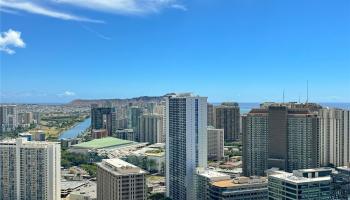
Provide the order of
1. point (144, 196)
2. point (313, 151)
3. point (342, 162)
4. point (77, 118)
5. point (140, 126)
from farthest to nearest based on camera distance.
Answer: point (77, 118) → point (140, 126) → point (342, 162) → point (313, 151) → point (144, 196)

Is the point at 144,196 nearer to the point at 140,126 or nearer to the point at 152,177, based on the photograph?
the point at 152,177

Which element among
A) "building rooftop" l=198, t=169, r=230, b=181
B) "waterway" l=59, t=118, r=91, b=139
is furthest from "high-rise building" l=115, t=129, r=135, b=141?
"building rooftop" l=198, t=169, r=230, b=181

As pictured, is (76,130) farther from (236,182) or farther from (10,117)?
(236,182)

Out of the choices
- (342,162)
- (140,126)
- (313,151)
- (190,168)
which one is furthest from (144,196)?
(140,126)

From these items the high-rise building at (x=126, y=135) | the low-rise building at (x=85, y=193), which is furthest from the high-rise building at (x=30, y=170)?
the high-rise building at (x=126, y=135)

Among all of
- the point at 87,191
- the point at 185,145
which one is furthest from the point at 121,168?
the point at 87,191

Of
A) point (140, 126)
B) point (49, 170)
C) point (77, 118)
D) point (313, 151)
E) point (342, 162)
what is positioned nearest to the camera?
point (49, 170)

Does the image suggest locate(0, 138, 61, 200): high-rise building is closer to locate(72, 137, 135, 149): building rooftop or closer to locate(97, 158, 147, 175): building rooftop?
locate(97, 158, 147, 175): building rooftop
